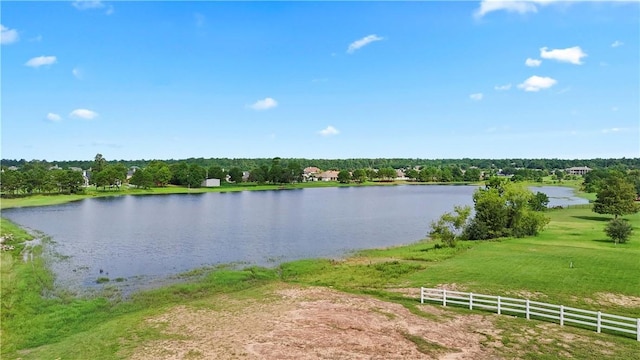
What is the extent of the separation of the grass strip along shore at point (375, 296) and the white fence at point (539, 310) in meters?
0.69

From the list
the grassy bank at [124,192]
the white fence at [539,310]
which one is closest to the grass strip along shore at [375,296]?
the white fence at [539,310]

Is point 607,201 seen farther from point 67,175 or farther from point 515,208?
point 67,175

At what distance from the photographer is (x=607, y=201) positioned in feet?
211

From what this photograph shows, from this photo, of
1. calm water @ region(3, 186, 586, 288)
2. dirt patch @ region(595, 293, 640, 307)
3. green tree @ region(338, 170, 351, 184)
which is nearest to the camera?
dirt patch @ region(595, 293, 640, 307)

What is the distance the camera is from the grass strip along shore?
61.1ft

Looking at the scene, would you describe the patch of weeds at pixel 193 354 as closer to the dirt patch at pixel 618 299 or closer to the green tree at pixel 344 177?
the dirt patch at pixel 618 299

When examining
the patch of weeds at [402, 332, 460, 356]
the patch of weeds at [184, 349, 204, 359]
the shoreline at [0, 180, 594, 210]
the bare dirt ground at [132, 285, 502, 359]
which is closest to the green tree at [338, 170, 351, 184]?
the shoreline at [0, 180, 594, 210]

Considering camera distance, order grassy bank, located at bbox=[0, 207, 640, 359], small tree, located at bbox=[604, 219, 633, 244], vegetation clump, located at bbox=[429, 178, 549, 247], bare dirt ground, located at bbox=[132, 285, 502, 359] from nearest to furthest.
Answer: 1. bare dirt ground, located at bbox=[132, 285, 502, 359]
2. grassy bank, located at bbox=[0, 207, 640, 359]
3. small tree, located at bbox=[604, 219, 633, 244]
4. vegetation clump, located at bbox=[429, 178, 549, 247]

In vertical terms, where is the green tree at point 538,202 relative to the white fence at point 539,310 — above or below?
above

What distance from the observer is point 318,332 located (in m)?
19.9

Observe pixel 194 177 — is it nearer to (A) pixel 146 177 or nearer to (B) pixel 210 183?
(B) pixel 210 183

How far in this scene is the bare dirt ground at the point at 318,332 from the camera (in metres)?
17.6

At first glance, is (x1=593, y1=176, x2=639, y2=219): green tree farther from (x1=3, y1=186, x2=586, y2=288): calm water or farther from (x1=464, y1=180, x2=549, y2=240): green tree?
(x1=3, y1=186, x2=586, y2=288): calm water

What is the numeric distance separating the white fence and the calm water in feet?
Result: 61.0
